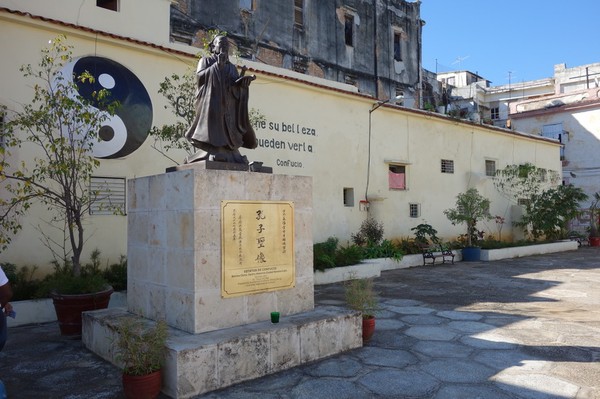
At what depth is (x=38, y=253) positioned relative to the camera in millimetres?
7480

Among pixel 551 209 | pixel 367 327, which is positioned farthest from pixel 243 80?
pixel 551 209

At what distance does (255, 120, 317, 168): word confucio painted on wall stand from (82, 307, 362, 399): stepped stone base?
6.13 meters

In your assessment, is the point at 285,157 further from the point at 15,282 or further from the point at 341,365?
the point at 341,365

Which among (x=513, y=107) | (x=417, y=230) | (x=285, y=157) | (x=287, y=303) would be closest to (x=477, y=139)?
(x=417, y=230)

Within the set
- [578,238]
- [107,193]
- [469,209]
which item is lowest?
[578,238]

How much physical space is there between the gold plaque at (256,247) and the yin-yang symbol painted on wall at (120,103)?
4518 millimetres

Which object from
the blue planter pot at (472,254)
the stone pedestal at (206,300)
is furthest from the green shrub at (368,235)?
the stone pedestal at (206,300)

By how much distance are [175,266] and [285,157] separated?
684 centimetres

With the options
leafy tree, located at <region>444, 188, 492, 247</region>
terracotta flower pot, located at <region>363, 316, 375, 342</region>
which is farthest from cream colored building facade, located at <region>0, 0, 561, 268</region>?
terracotta flower pot, located at <region>363, 316, 375, 342</region>

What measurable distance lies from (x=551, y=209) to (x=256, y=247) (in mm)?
15509

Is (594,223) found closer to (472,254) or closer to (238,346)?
(472,254)

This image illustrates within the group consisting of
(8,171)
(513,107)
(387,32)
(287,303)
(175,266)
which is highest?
(387,32)

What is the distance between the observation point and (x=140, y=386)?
11.5 ft

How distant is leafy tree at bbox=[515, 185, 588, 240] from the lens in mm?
16609
